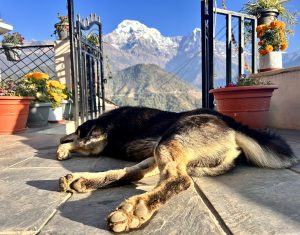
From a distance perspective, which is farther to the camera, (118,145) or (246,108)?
(246,108)

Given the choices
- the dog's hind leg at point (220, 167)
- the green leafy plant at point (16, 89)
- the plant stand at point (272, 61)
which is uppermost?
the plant stand at point (272, 61)

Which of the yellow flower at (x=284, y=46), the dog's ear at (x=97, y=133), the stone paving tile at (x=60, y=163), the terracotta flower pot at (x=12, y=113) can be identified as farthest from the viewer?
the yellow flower at (x=284, y=46)

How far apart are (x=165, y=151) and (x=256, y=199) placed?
528 millimetres

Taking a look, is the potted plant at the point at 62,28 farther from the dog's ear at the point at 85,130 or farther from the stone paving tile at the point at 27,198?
the stone paving tile at the point at 27,198

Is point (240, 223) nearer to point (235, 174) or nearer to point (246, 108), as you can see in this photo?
point (235, 174)

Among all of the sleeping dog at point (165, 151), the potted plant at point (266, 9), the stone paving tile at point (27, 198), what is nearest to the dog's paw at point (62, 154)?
the sleeping dog at point (165, 151)

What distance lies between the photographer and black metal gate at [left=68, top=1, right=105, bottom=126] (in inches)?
179

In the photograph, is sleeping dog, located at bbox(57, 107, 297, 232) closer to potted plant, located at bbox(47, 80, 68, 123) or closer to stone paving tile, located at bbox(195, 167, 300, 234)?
stone paving tile, located at bbox(195, 167, 300, 234)

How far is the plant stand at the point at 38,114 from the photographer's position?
16.2ft

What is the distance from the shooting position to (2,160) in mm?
2441

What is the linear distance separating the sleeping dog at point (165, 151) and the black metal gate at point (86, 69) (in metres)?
1.96

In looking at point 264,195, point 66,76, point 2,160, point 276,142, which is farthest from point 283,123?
point 66,76

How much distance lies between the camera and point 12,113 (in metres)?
3.98

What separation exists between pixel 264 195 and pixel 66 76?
555 centimetres
